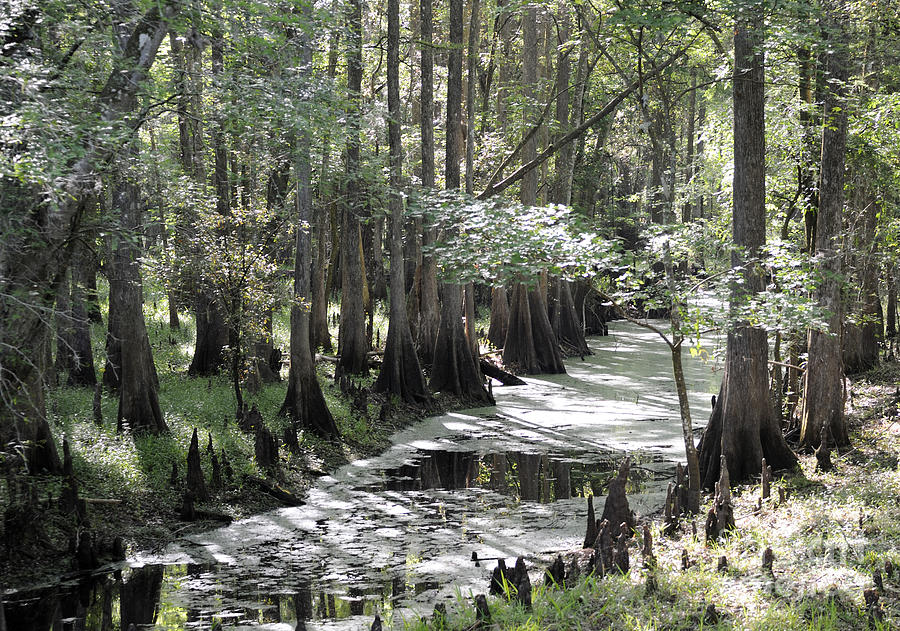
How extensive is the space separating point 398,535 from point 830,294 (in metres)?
5.63

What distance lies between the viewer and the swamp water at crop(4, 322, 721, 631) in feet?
19.5

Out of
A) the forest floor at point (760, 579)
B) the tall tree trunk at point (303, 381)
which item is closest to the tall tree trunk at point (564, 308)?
the tall tree trunk at point (303, 381)

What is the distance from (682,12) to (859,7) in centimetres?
246

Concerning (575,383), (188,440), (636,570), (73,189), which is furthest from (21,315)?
(575,383)

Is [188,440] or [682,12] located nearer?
[682,12]

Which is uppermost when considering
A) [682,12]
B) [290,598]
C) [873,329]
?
[682,12]

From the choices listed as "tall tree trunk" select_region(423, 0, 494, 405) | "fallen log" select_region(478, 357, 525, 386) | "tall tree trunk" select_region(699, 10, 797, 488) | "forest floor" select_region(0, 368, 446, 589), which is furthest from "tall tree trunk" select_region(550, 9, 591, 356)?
"tall tree trunk" select_region(699, 10, 797, 488)

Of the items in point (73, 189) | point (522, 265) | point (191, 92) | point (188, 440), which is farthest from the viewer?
point (188, 440)

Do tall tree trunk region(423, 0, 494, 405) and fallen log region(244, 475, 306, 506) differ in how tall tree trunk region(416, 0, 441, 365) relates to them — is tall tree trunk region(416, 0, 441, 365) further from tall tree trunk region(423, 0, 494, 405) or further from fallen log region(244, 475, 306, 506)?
fallen log region(244, 475, 306, 506)

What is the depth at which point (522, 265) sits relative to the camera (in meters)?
6.81

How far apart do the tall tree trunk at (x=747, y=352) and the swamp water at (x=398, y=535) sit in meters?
0.99

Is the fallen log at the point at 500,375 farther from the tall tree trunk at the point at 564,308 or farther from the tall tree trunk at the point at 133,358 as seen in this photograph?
the tall tree trunk at the point at 133,358

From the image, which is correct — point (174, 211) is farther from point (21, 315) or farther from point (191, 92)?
point (21, 315)

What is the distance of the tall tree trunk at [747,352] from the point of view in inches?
332
